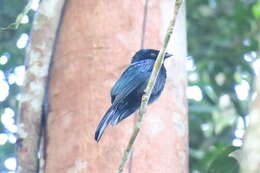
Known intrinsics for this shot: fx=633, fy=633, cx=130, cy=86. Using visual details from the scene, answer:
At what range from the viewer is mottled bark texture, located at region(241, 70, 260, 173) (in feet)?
4.20

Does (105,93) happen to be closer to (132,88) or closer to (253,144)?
(132,88)

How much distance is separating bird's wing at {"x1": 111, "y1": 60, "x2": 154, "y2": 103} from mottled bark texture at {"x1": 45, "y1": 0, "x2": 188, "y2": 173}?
0.18 metres

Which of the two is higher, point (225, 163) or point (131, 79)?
point (131, 79)

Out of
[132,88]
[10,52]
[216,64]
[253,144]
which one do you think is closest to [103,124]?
[132,88]

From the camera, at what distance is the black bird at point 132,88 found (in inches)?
108

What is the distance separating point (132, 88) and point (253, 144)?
61.1 inches

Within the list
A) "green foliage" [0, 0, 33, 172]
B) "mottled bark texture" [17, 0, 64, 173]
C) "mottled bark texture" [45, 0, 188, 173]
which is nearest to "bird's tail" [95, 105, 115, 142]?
"mottled bark texture" [45, 0, 188, 173]

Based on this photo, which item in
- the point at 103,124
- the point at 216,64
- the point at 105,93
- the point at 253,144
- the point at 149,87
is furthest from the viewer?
the point at 216,64

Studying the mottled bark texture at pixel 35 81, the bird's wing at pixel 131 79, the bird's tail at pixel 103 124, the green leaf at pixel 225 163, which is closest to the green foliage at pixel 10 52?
the mottled bark texture at pixel 35 81

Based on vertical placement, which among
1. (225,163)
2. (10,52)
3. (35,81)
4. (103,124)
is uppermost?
(10,52)

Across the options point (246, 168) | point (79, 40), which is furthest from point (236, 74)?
point (246, 168)

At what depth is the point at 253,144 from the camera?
1.36 metres

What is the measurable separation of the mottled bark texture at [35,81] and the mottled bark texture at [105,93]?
59 mm

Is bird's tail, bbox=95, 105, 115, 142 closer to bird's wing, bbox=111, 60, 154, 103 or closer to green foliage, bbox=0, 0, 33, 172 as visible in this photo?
bird's wing, bbox=111, 60, 154, 103
